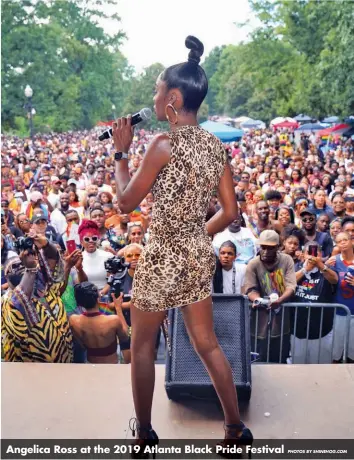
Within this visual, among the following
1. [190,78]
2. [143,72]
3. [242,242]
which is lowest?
[242,242]

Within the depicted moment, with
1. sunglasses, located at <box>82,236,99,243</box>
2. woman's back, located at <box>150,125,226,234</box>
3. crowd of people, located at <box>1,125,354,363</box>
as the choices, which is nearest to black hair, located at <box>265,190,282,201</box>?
crowd of people, located at <box>1,125,354,363</box>

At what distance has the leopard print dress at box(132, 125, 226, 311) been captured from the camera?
2.75m

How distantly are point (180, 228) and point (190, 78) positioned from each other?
0.69m

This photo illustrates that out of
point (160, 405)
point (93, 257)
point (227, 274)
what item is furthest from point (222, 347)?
point (93, 257)

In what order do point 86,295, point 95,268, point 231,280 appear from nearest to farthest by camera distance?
point 86,295 < point 231,280 < point 95,268

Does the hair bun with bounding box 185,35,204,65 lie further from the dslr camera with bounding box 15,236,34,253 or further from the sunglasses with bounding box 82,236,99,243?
the sunglasses with bounding box 82,236,99,243

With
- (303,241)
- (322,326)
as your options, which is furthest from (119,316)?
(303,241)

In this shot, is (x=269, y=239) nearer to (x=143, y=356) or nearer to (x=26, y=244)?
(x=26, y=244)

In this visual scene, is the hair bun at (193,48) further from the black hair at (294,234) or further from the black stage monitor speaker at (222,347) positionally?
the black hair at (294,234)

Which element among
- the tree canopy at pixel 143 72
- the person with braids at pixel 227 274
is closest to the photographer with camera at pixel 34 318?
the person with braids at pixel 227 274

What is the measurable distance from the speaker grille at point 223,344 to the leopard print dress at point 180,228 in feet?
2.32

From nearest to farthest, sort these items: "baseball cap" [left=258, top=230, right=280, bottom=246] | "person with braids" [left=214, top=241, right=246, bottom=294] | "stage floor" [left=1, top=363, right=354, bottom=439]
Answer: "stage floor" [left=1, top=363, right=354, bottom=439] < "baseball cap" [left=258, top=230, right=280, bottom=246] < "person with braids" [left=214, top=241, right=246, bottom=294]

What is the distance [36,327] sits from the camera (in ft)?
13.0

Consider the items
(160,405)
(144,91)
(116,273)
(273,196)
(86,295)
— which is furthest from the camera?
(144,91)
